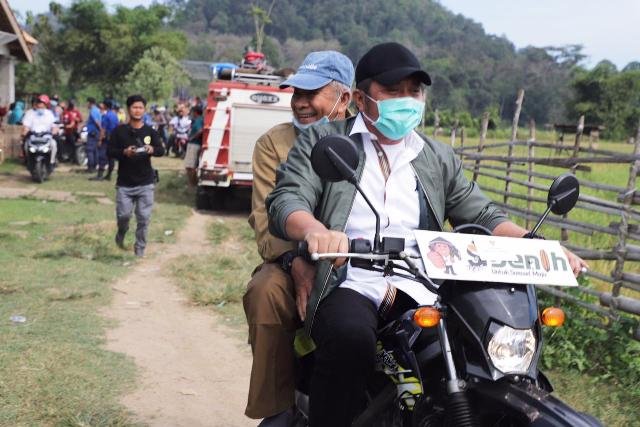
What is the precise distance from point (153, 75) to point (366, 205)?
41.4 m

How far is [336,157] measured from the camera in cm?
238

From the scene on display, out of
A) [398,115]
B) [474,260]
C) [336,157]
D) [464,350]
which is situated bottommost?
[464,350]

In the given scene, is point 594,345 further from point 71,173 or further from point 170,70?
point 170,70

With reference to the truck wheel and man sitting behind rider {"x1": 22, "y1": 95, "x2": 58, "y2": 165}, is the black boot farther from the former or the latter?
the truck wheel

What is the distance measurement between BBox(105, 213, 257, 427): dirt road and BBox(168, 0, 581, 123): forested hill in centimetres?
6317

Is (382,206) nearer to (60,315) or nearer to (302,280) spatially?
(302,280)

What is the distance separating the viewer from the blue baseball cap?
360 cm

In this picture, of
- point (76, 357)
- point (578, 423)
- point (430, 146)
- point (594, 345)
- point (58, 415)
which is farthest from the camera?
point (594, 345)

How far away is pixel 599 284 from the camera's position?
7461mm

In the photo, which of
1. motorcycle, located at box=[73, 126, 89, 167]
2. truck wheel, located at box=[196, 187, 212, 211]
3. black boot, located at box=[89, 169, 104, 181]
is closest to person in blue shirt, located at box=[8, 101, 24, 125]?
motorcycle, located at box=[73, 126, 89, 167]

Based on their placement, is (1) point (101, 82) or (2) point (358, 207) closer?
(2) point (358, 207)

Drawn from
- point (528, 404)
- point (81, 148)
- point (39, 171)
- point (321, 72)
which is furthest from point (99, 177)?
point (528, 404)

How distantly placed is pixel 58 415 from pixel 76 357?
3.38 feet

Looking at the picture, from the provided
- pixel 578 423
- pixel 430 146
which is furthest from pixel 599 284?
pixel 578 423
